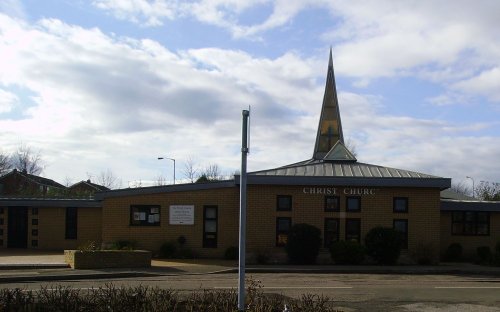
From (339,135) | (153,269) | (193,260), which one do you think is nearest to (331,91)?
(339,135)

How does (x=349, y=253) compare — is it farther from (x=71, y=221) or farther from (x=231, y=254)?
(x=71, y=221)

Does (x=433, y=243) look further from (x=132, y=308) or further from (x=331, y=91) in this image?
(x=132, y=308)

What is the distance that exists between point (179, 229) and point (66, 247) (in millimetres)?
7842

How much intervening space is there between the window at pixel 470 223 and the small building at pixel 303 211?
0.05 metres

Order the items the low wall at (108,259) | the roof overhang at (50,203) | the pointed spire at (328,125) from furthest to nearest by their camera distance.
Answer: the pointed spire at (328,125) → the roof overhang at (50,203) → the low wall at (108,259)

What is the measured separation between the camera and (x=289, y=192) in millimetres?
27719

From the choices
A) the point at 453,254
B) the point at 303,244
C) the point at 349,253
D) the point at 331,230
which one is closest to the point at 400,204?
the point at 331,230

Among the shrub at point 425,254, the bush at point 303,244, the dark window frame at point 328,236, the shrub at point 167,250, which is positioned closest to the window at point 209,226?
the shrub at point 167,250

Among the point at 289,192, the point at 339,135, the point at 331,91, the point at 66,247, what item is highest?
the point at 331,91

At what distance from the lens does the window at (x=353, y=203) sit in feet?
90.9

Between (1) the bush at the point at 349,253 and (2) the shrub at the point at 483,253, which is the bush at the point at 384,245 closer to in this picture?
(1) the bush at the point at 349,253

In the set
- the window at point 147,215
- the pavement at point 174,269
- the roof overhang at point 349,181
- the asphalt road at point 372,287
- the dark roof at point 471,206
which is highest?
the roof overhang at point 349,181

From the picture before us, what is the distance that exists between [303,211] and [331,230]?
1.51 meters

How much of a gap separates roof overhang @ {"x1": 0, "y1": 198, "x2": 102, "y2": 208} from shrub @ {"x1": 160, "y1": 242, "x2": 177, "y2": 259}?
19.7 ft
